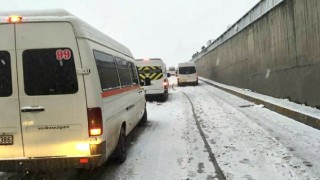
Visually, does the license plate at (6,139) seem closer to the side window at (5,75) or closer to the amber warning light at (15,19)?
the side window at (5,75)

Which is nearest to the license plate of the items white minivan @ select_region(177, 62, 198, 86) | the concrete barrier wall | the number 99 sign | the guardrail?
the number 99 sign

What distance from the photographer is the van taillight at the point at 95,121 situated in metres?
5.55

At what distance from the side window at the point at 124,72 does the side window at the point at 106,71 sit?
502mm

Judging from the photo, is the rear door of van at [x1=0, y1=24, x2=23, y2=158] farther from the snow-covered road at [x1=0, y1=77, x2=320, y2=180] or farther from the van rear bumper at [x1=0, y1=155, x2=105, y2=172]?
the snow-covered road at [x1=0, y1=77, x2=320, y2=180]

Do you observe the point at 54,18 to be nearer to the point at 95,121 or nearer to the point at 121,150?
the point at 95,121

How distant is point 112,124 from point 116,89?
911 mm

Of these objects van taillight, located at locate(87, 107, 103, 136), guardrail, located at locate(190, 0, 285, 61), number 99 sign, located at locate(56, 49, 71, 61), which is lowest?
van taillight, located at locate(87, 107, 103, 136)

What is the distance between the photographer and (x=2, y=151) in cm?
561

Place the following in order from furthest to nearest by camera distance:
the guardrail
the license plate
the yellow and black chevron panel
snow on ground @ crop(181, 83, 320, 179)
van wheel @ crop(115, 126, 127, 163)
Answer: the yellow and black chevron panel
the guardrail
van wheel @ crop(115, 126, 127, 163)
snow on ground @ crop(181, 83, 320, 179)
the license plate

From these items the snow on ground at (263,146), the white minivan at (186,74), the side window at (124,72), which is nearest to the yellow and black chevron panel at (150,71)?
the snow on ground at (263,146)

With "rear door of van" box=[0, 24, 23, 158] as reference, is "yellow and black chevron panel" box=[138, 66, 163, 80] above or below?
above

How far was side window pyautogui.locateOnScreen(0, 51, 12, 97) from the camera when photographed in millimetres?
5578

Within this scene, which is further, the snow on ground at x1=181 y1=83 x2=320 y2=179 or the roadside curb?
the roadside curb

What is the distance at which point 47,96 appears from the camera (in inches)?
220
